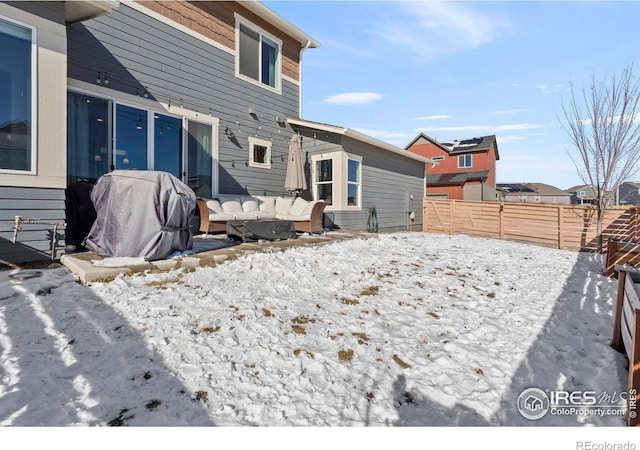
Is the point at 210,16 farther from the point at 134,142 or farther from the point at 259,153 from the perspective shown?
the point at 134,142

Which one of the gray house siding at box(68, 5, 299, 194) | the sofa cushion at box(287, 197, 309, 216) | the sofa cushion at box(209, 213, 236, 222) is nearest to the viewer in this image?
the gray house siding at box(68, 5, 299, 194)

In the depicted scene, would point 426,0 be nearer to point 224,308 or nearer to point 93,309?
point 224,308

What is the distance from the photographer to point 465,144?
1007 inches

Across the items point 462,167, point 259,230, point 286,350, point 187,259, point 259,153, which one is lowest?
point 286,350

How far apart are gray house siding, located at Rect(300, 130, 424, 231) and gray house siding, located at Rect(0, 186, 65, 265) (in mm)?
6136

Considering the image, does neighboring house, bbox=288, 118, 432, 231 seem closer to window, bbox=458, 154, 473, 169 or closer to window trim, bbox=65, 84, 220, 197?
window trim, bbox=65, 84, 220, 197

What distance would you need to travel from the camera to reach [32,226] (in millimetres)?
3734

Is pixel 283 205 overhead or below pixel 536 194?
below

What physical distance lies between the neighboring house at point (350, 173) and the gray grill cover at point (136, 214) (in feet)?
17.1

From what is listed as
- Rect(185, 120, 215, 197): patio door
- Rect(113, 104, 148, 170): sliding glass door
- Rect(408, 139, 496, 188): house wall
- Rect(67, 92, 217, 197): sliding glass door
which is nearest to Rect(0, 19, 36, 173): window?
Rect(67, 92, 217, 197): sliding glass door

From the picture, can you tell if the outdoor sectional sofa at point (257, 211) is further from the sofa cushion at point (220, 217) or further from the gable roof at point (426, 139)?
the gable roof at point (426, 139)

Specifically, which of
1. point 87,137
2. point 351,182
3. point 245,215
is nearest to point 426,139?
point 351,182

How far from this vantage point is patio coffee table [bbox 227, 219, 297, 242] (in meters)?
5.69

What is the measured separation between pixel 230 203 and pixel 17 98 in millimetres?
3830
